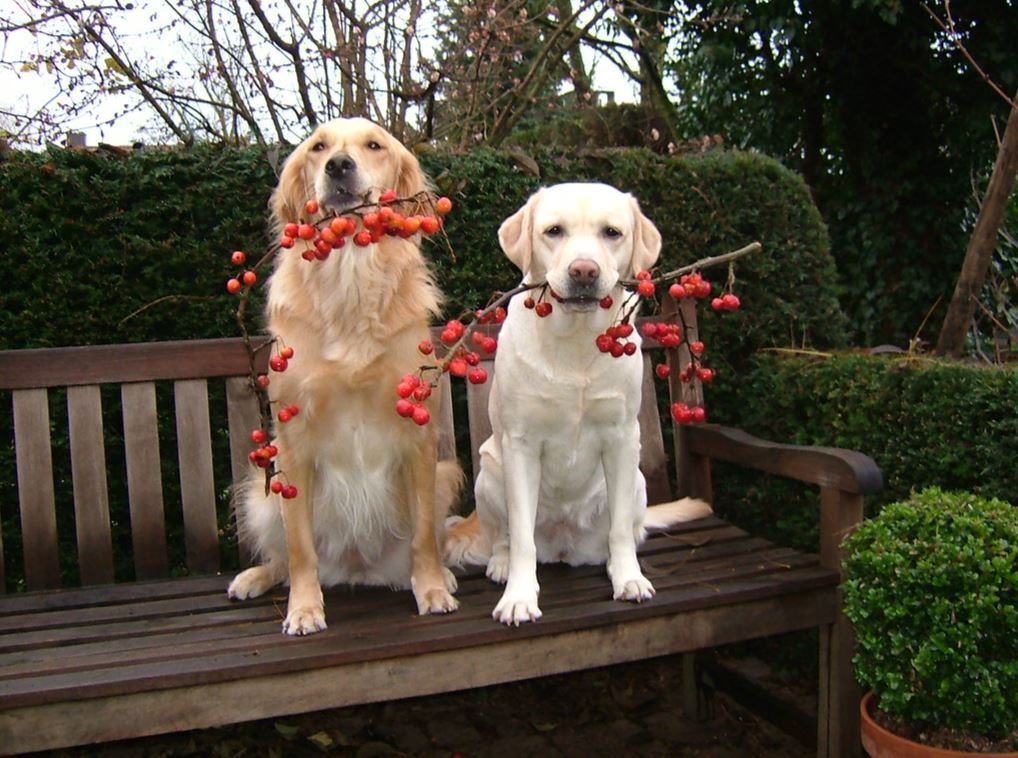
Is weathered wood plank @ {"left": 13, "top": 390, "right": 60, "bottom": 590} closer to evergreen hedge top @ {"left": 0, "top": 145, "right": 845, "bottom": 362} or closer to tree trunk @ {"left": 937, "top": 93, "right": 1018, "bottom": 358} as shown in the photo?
evergreen hedge top @ {"left": 0, "top": 145, "right": 845, "bottom": 362}

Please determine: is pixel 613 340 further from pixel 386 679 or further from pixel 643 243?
pixel 386 679

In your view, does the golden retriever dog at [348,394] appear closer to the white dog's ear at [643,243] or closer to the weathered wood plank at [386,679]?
the weathered wood plank at [386,679]

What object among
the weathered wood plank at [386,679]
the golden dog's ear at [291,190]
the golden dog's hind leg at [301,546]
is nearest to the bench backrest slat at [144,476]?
the golden dog's hind leg at [301,546]

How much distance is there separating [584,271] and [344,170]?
0.71m

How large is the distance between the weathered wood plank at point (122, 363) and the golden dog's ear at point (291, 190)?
39 centimetres

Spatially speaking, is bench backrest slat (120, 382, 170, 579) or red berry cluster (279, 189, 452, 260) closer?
red berry cluster (279, 189, 452, 260)

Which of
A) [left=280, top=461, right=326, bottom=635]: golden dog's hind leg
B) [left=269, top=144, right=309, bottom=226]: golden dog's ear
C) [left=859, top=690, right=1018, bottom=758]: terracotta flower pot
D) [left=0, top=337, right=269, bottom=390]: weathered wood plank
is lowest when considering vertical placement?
[left=859, top=690, right=1018, bottom=758]: terracotta flower pot

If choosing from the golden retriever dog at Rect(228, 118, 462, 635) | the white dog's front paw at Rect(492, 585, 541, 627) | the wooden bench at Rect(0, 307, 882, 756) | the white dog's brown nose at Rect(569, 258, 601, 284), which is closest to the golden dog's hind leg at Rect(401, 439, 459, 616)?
the golden retriever dog at Rect(228, 118, 462, 635)

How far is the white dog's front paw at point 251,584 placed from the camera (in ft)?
8.87

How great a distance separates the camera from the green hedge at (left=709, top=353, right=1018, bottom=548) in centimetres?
277

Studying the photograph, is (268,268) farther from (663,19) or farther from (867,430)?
(663,19)

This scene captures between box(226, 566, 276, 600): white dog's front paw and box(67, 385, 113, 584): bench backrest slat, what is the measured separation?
1.60 feet

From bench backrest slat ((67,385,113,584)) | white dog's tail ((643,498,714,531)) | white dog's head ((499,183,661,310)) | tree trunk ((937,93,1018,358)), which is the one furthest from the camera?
tree trunk ((937,93,1018,358))

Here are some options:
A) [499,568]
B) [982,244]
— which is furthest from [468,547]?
[982,244]
